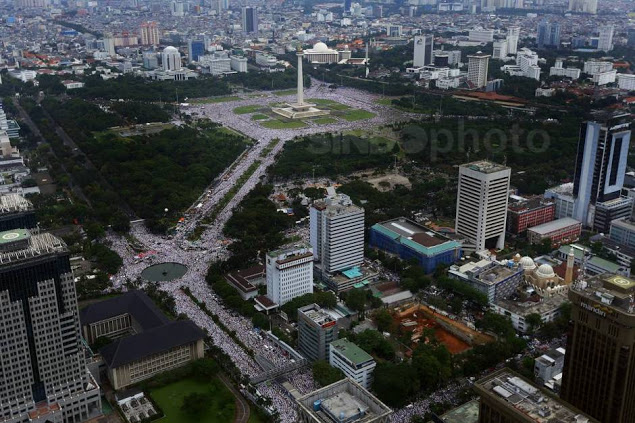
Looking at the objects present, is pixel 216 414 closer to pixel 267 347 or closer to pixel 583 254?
pixel 267 347

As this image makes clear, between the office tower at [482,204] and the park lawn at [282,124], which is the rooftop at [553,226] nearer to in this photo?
the office tower at [482,204]

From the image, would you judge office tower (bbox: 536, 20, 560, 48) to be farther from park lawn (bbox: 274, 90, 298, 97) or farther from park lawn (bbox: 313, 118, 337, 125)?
park lawn (bbox: 313, 118, 337, 125)

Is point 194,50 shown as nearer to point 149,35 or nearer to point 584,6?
point 149,35

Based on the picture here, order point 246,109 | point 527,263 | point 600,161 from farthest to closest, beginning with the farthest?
point 246,109, point 600,161, point 527,263

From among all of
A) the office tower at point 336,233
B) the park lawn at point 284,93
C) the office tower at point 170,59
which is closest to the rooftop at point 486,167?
the office tower at point 336,233

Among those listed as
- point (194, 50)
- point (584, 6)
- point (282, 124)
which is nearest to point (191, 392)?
point (282, 124)

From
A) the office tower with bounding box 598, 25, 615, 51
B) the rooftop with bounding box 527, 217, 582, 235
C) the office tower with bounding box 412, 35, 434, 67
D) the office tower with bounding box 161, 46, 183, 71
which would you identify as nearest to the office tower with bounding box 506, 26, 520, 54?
the office tower with bounding box 598, 25, 615, 51

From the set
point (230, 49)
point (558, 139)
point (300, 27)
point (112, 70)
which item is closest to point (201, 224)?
point (558, 139)
